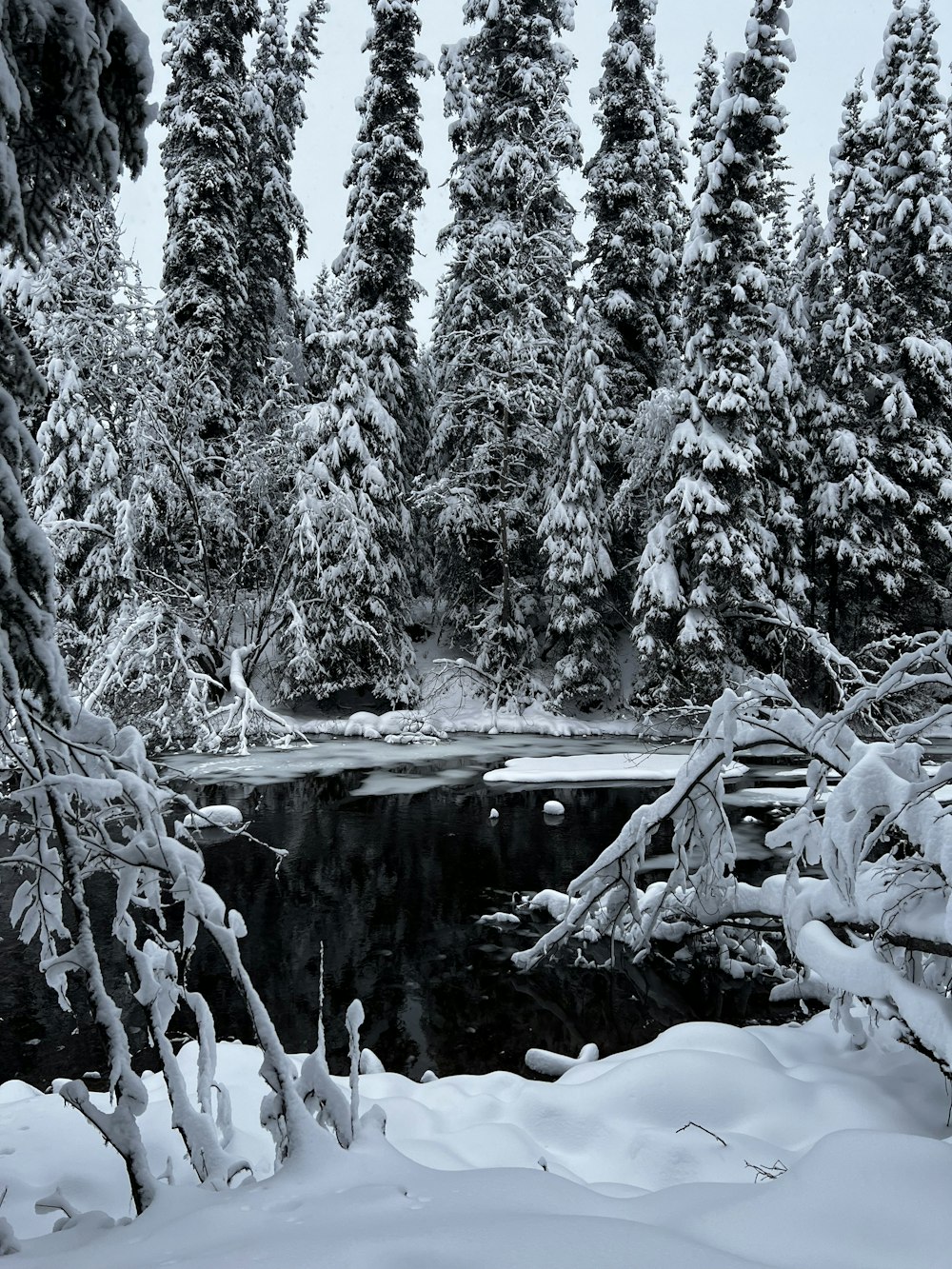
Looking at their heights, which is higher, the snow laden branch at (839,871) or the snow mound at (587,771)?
the snow laden branch at (839,871)

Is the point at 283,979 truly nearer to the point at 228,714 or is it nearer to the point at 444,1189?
the point at 444,1189

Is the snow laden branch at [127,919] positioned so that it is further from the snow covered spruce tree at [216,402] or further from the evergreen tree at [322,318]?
the evergreen tree at [322,318]

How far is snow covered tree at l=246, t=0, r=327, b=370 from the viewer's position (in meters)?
24.0

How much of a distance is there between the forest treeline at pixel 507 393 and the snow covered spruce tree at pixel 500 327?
0.11 m

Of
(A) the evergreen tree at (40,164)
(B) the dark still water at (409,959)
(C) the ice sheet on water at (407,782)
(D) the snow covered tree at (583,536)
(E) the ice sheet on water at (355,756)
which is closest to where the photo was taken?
(A) the evergreen tree at (40,164)

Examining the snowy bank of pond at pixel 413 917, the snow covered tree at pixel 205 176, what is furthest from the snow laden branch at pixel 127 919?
the snow covered tree at pixel 205 176

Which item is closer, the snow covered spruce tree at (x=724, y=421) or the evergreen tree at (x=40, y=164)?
the evergreen tree at (x=40, y=164)

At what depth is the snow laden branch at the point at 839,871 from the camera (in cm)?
359

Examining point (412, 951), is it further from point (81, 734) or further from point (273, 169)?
point (273, 169)

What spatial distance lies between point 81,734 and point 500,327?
73.0 feet

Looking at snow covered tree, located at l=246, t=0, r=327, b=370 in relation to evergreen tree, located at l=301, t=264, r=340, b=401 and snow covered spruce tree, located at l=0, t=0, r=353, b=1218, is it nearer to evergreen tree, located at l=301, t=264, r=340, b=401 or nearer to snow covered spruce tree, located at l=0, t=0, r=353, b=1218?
evergreen tree, located at l=301, t=264, r=340, b=401

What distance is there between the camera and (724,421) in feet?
A: 61.4

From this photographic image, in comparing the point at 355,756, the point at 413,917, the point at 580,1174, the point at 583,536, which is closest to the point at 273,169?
the point at 583,536

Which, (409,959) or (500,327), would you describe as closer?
(409,959)
